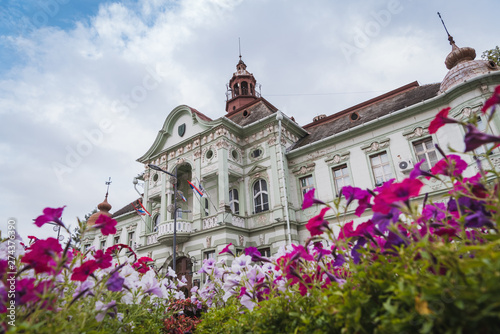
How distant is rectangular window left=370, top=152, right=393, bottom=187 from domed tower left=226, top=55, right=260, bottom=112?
13.8 meters

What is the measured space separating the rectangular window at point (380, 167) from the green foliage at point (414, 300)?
11.8m

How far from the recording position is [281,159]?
49.0 ft

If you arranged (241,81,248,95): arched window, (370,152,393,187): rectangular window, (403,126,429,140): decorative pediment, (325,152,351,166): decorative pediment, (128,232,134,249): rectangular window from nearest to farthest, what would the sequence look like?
1. (403,126,429,140): decorative pediment
2. (370,152,393,187): rectangular window
3. (325,152,351,166): decorative pediment
4. (128,232,134,249): rectangular window
5. (241,81,248,95): arched window

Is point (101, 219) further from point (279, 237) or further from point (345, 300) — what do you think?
point (279, 237)

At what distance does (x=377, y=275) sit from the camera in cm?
175

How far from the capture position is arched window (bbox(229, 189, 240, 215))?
1594 centimetres

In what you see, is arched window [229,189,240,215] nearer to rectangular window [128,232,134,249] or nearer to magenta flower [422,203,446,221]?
rectangular window [128,232,134,249]

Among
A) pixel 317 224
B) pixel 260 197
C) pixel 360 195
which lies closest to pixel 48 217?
pixel 317 224

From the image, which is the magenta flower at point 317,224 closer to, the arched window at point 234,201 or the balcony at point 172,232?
the arched window at point 234,201

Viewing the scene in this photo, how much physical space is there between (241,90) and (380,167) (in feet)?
49.9

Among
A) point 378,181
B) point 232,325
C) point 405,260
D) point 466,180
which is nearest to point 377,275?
point 405,260

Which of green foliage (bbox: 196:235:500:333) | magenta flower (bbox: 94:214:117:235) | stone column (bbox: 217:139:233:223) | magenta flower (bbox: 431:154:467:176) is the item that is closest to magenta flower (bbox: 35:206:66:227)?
magenta flower (bbox: 94:214:117:235)

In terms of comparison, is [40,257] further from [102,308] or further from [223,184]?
[223,184]

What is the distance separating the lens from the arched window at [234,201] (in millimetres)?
15937
